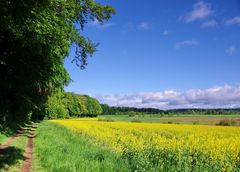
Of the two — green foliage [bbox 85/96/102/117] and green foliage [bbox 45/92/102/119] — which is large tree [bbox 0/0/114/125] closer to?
green foliage [bbox 45/92/102/119]

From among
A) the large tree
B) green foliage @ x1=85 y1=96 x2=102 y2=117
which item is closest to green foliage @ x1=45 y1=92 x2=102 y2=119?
green foliage @ x1=85 y1=96 x2=102 y2=117

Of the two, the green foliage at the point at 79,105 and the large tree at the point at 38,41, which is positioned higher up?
the green foliage at the point at 79,105

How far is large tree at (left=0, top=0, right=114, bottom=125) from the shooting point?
40.3 ft

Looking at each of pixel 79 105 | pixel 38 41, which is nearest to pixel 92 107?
pixel 79 105

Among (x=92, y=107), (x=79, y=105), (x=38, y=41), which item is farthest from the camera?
(x=92, y=107)

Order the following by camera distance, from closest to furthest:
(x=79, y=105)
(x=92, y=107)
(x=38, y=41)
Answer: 1. (x=38, y=41)
2. (x=79, y=105)
3. (x=92, y=107)

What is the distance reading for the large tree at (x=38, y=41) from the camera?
1230cm

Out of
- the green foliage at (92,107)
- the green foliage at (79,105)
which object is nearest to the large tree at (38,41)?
the green foliage at (79,105)

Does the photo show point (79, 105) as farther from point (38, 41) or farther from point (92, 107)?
point (38, 41)

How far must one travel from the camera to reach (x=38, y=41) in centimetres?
1556

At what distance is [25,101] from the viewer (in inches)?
1212

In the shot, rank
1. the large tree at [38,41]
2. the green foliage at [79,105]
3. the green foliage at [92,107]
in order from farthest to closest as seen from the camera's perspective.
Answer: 1. the green foliage at [92,107]
2. the green foliage at [79,105]
3. the large tree at [38,41]

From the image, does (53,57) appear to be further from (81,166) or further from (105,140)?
(105,140)

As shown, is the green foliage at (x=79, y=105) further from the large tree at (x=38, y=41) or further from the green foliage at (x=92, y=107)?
the large tree at (x=38, y=41)
